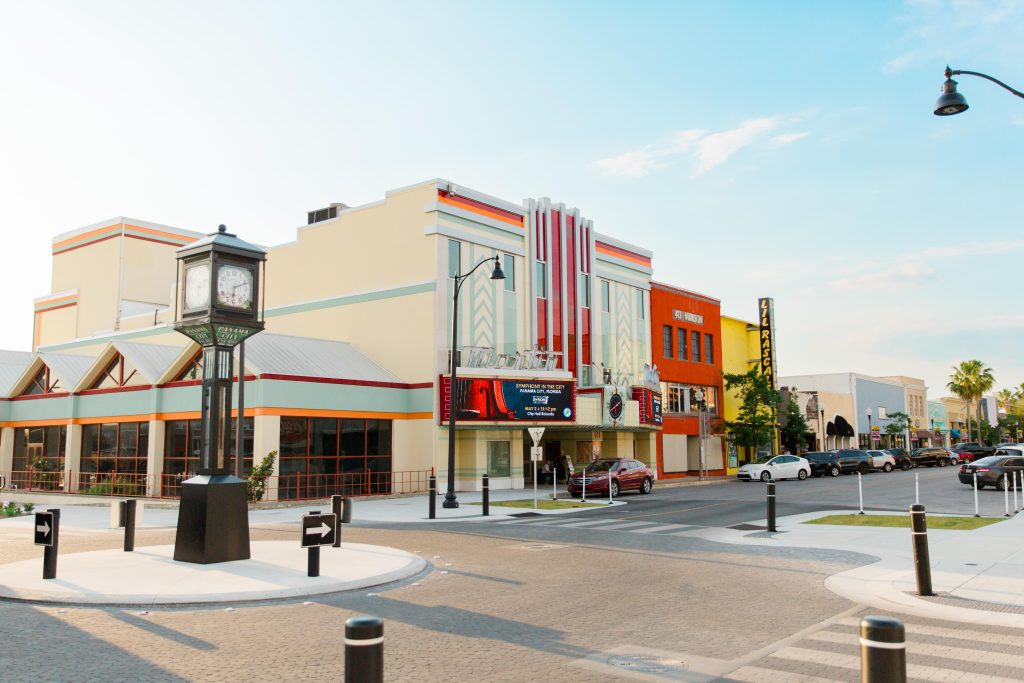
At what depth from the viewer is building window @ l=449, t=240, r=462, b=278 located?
35.6 metres

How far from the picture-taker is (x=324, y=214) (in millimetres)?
44719

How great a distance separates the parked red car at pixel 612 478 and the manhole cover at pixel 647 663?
20.8 metres

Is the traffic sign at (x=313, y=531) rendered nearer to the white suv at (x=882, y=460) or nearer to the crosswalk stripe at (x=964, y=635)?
the crosswalk stripe at (x=964, y=635)

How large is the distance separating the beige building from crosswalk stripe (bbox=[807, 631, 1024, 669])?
24.1 metres

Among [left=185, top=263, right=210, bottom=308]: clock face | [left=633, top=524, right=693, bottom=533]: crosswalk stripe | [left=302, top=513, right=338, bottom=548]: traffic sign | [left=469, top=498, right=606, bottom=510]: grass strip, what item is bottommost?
[left=469, top=498, right=606, bottom=510]: grass strip

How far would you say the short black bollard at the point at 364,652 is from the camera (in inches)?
165

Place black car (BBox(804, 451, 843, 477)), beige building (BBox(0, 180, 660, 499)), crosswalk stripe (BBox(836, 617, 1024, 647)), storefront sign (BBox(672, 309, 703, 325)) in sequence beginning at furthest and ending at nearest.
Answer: storefront sign (BBox(672, 309, 703, 325)) < black car (BBox(804, 451, 843, 477)) < beige building (BBox(0, 180, 660, 499)) < crosswalk stripe (BBox(836, 617, 1024, 647))

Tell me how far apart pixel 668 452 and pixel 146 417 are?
2847 centimetres

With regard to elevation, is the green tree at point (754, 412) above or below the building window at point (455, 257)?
below

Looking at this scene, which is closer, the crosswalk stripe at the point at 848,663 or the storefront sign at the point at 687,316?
the crosswalk stripe at the point at 848,663

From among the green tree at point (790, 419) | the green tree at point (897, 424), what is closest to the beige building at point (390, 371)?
the green tree at point (790, 419)

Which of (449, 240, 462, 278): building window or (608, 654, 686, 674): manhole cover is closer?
(608, 654, 686, 674): manhole cover

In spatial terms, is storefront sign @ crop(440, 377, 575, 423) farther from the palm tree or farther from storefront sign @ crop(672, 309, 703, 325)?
the palm tree

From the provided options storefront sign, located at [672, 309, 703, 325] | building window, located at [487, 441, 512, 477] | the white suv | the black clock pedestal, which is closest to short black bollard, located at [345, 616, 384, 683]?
the black clock pedestal
